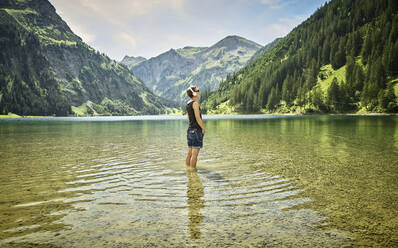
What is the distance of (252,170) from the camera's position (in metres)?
13.9

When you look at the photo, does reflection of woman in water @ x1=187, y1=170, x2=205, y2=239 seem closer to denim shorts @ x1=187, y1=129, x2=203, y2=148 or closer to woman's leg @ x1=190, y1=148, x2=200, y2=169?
woman's leg @ x1=190, y1=148, x2=200, y2=169

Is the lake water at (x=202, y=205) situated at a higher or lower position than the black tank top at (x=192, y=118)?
lower

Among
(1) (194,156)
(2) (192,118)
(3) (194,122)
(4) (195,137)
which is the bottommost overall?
(1) (194,156)

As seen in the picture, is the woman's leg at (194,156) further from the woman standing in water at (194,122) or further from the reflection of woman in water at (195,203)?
the reflection of woman in water at (195,203)

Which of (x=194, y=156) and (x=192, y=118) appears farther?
(x=194, y=156)

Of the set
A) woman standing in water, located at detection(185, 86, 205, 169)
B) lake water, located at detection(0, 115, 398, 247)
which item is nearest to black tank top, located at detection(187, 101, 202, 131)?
woman standing in water, located at detection(185, 86, 205, 169)

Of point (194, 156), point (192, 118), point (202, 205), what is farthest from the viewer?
point (194, 156)

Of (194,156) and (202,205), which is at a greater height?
(194,156)

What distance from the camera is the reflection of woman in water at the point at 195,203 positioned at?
638 cm

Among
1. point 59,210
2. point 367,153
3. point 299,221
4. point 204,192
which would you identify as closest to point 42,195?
point 59,210

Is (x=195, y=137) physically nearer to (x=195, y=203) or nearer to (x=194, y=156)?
(x=194, y=156)

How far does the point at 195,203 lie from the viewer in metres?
8.47

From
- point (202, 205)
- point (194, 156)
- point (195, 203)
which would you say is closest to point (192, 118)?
point (194, 156)

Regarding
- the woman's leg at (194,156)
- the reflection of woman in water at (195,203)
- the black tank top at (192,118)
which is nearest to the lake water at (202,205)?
the reflection of woman in water at (195,203)
